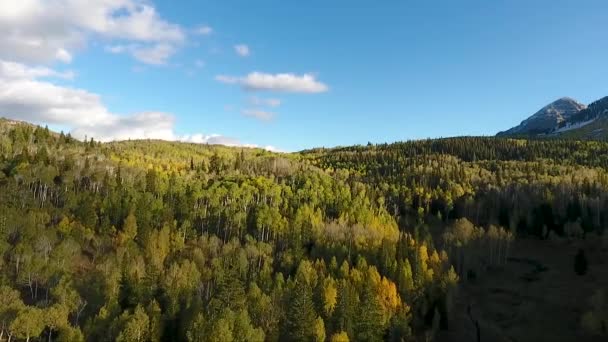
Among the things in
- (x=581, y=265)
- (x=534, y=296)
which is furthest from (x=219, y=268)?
(x=581, y=265)

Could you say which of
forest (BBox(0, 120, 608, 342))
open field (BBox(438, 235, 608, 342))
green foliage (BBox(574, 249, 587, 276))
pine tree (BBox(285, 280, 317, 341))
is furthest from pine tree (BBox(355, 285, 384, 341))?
green foliage (BBox(574, 249, 587, 276))

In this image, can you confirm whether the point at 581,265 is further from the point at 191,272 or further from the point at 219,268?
the point at 191,272

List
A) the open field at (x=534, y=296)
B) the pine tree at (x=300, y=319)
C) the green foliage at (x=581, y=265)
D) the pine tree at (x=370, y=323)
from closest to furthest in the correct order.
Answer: the pine tree at (x=300, y=319) < the pine tree at (x=370, y=323) < the open field at (x=534, y=296) < the green foliage at (x=581, y=265)

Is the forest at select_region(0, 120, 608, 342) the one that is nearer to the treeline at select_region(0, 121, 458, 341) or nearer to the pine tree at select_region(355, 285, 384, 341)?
the pine tree at select_region(355, 285, 384, 341)

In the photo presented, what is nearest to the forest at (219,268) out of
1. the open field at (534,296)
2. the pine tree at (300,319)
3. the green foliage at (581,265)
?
the pine tree at (300,319)

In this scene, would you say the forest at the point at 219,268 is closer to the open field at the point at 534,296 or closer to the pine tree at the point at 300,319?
the pine tree at the point at 300,319

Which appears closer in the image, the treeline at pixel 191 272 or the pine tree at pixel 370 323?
the treeline at pixel 191 272

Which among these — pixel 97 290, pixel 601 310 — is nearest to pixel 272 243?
pixel 97 290

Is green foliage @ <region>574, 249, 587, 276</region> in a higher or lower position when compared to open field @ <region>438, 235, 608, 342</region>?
higher

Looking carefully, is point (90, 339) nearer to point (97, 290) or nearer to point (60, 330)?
point (60, 330)

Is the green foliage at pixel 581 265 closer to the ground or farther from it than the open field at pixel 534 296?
farther from it

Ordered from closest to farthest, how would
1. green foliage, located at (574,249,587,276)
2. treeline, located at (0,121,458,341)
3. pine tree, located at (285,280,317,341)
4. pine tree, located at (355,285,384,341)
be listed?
pine tree, located at (285,280,317,341) → treeline, located at (0,121,458,341) → pine tree, located at (355,285,384,341) → green foliage, located at (574,249,587,276)
